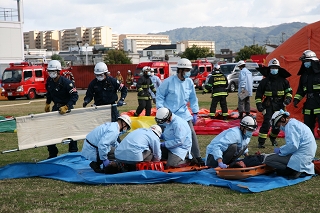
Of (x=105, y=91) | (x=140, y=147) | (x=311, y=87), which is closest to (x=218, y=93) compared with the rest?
(x=311, y=87)

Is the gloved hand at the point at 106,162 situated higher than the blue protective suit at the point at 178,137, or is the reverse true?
the blue protective suit at the point at 178,137

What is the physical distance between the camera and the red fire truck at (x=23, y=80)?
1257 inches

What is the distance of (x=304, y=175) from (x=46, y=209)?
12.7 feet

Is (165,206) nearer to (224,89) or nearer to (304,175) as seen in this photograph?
(304,175)

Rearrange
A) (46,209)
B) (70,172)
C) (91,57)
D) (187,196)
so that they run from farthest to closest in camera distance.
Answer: (91,57)
(70,172)
(187,196)
(46,209)

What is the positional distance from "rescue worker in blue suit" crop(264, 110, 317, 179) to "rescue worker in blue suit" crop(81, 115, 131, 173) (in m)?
2.40

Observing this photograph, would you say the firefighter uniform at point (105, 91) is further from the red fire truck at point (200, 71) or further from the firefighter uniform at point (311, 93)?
the red fire truck at point (200, 71)

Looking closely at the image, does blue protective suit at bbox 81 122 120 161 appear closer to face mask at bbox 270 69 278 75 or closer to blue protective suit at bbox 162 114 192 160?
blue protective suit at bbox 162 114 192 160

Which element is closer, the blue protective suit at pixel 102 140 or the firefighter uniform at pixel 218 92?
the blue protective suit at pixel 102 140

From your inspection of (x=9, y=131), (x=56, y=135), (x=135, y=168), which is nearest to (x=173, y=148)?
(x=135, y=168)

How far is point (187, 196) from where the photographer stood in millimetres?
7086

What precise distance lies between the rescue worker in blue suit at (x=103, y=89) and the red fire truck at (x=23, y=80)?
21.7m

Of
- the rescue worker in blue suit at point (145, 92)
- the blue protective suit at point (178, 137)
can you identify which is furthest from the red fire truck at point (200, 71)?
the blue protective suit at point (178, 137)

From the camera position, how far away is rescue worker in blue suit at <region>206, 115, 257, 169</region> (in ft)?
27.5
